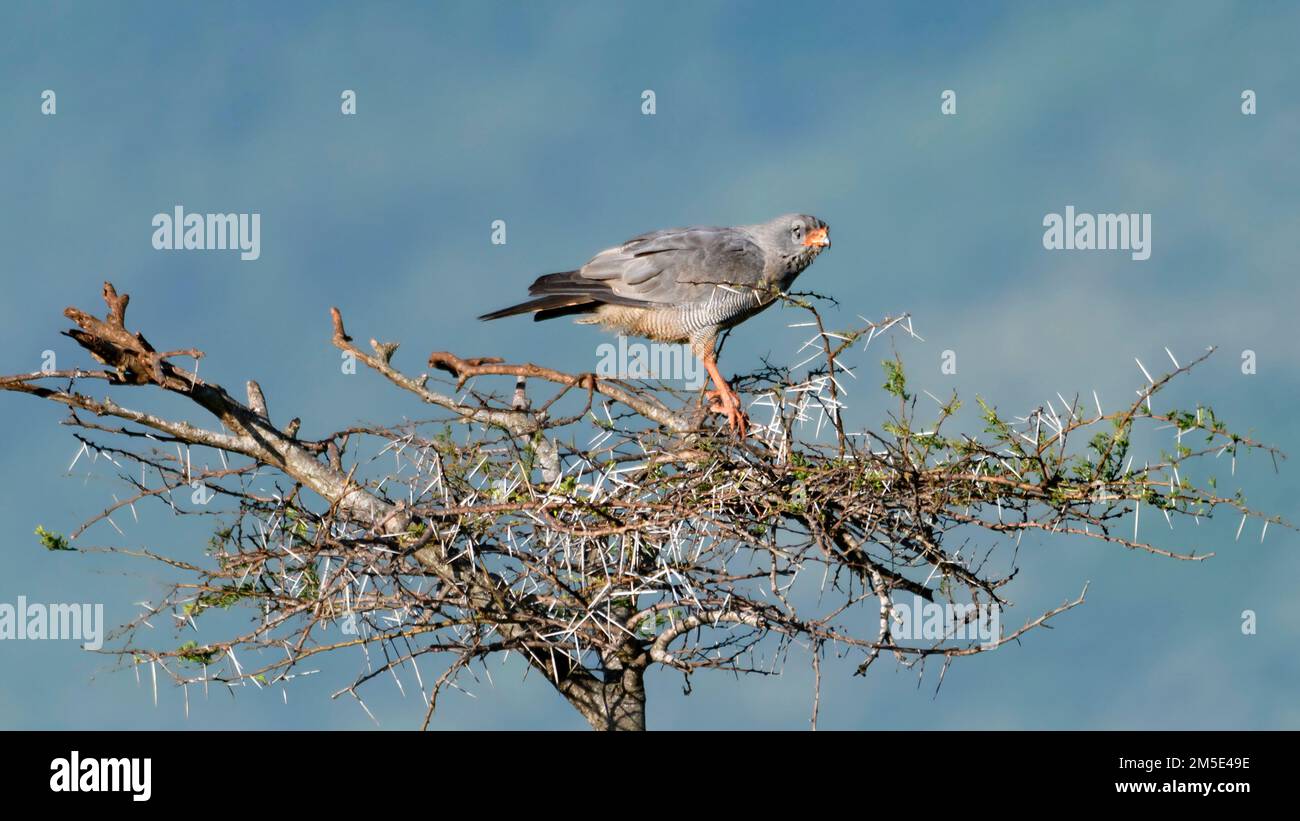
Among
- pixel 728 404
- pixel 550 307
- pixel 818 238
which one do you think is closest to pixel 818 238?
pixel 818 238

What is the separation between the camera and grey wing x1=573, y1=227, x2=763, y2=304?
782cm

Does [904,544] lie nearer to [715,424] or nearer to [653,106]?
[715,424]

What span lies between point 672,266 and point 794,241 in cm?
104

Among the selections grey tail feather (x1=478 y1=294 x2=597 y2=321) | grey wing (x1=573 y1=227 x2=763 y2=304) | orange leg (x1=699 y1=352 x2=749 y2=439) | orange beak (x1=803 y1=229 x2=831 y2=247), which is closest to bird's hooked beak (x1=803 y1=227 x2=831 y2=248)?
orange beak (x1=803 y1=229 x2=831 y2=247)

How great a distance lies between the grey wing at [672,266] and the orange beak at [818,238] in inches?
16.2

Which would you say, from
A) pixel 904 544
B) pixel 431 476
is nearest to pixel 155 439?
pixel 431 476

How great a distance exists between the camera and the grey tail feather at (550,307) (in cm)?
751

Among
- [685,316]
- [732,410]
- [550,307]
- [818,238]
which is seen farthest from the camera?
[818,238]

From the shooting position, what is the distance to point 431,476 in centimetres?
657

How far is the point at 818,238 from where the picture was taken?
8344mm

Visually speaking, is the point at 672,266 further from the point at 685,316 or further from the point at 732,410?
the point at 732,410

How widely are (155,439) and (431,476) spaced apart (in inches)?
62.5

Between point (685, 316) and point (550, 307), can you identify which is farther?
point (685, 316)

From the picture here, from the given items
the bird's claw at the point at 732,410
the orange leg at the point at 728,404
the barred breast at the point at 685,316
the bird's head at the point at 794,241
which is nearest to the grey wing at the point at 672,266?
the barred breast at the point at 685,316
